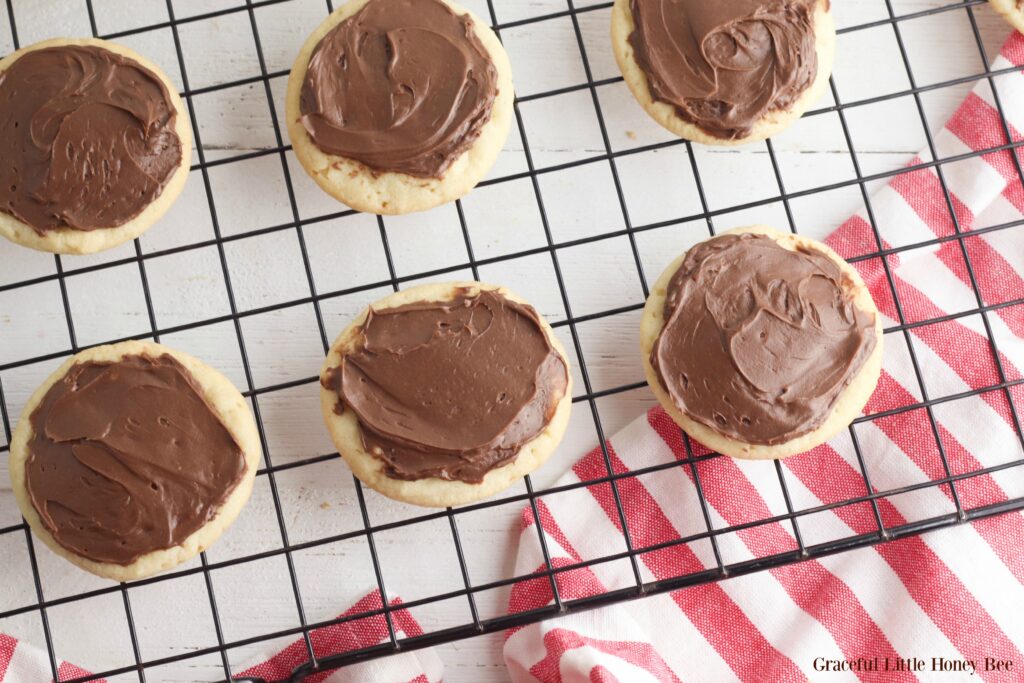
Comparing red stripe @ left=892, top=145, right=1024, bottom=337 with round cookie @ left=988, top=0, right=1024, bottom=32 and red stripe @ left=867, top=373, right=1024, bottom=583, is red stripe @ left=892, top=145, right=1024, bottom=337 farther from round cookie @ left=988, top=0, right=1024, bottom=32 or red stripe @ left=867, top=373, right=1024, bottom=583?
red stripe @ left=867, top=373, right=1024, bottom=583

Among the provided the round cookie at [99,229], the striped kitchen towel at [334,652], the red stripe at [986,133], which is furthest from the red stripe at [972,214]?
the round cookie at [99,229]

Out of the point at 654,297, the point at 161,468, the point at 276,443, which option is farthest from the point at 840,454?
the point at 161,468

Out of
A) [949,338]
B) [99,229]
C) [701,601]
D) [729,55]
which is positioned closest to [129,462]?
[99,229]

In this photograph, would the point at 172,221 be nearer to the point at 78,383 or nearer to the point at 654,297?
the point at 78,383

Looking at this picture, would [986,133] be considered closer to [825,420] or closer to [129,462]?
[825,420]

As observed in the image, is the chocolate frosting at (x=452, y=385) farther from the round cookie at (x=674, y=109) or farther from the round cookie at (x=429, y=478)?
the round cookie at (x=674, y=109)

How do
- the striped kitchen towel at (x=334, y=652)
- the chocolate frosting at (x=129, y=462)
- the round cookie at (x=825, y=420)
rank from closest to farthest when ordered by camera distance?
1. the chocolate frosting at (x=129, y=462)
2. the round cookie at (x=825, y=420)
3. the striped kitchen towel at (x=334, y=652)
